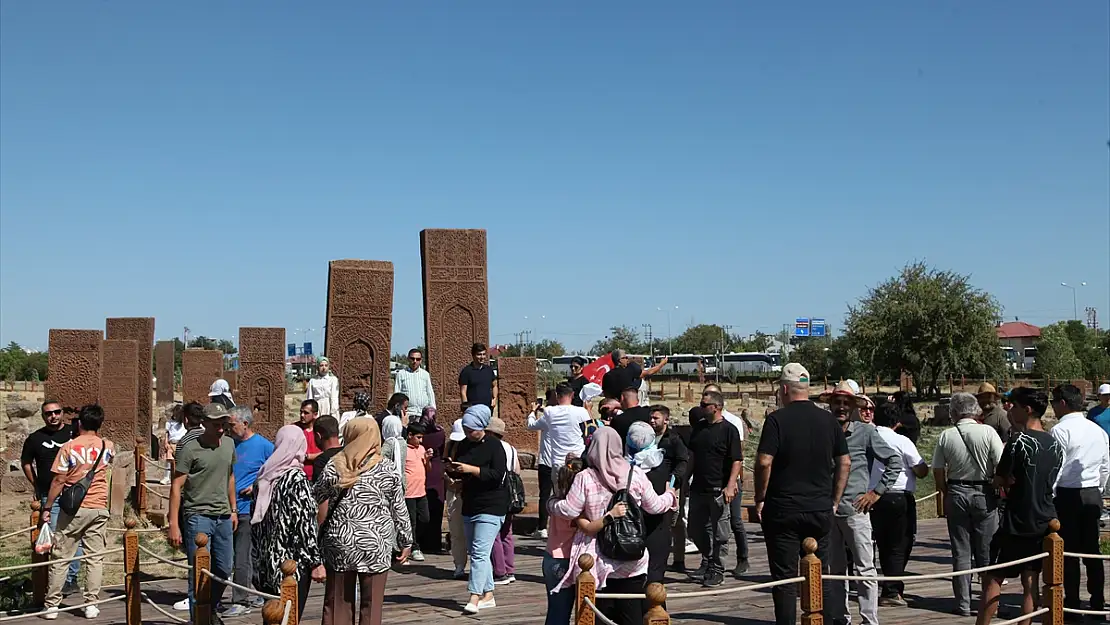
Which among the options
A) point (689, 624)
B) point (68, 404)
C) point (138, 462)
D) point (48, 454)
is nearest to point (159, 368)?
point (68, 404)

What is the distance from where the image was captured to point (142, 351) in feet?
68.9

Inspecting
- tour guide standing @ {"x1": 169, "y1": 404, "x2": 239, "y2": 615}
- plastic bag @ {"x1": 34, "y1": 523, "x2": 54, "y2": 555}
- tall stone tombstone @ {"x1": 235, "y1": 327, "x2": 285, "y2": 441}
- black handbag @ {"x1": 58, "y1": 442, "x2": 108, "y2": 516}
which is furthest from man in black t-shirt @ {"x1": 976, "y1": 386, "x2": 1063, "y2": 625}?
tall stone tombstone @ {"x1": 235, "y1": 327, "x2": 285, "y2": 441}

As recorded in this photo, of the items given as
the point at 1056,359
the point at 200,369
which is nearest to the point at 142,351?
the point at 200,369

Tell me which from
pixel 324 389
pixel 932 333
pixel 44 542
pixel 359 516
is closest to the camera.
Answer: pixel 359 516

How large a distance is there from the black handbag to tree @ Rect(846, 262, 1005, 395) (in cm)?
4301

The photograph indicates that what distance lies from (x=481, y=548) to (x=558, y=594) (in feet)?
Answer: 6.15

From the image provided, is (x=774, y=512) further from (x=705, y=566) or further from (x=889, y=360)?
(x=889, y=360)

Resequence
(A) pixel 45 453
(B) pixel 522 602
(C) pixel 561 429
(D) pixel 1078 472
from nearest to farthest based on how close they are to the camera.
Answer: (D) pixel 1078 472 → (B) pixel 522 602 → (A) pixel 45 453 → (C) pixel 561 429

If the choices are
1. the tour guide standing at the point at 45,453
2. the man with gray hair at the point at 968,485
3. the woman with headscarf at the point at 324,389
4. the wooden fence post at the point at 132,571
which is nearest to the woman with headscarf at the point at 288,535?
the wooden fence post at the point at 132,571

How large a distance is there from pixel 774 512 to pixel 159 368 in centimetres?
3096

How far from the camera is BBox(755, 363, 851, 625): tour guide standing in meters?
6.12

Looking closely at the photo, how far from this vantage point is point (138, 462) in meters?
13.6

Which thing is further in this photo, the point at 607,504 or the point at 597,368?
the point at 597,368

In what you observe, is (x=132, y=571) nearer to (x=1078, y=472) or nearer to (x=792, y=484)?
(x=792, y=484)
